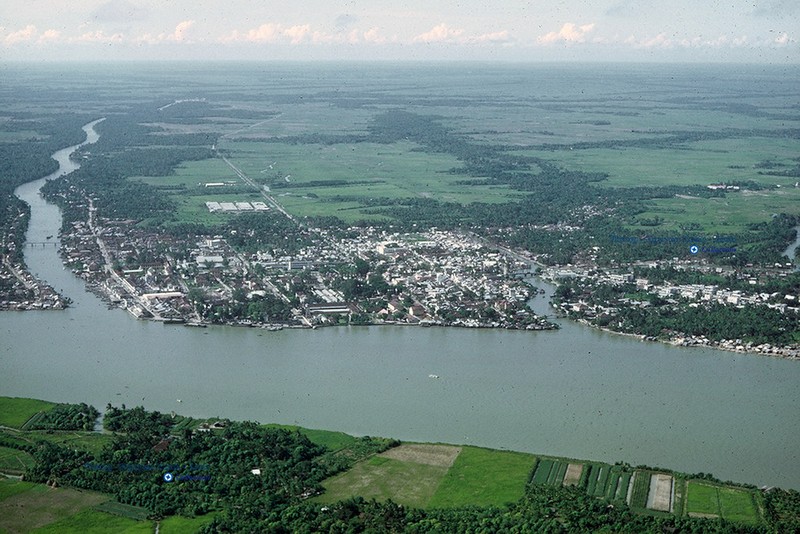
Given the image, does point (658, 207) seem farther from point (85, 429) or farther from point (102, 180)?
point (85, 429)

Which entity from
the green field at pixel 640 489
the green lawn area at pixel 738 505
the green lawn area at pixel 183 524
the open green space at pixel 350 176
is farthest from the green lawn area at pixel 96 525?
the open green space at pixel 350 176

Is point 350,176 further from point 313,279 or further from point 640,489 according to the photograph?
point 640,489

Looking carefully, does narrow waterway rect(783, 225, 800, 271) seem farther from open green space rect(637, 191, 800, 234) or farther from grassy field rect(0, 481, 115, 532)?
grassy field rect(0, 481, 115, 532)

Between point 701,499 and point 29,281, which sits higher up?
point 701,499

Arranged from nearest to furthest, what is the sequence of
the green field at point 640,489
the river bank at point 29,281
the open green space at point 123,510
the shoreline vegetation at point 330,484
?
the shoreline vegetation at point 330,484, the open green space at point 123,510, the green field at point 640,489, the river bank at point 29,281

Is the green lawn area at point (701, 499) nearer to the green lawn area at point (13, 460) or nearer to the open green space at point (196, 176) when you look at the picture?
the green lawn area at point (13, 460)

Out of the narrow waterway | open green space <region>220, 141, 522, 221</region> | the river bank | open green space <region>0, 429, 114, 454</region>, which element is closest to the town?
the river bank

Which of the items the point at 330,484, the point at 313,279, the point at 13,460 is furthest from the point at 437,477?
the point at 313,279

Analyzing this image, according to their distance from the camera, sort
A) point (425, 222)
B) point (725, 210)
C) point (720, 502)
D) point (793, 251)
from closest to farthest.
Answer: point (720, 502) → point (793, 251) → point (425, 222) → point (725, 210)
